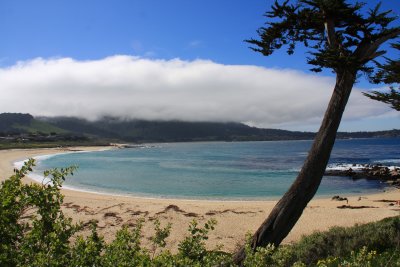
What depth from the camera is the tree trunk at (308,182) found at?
9.10m

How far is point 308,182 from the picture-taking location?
9.30 meters

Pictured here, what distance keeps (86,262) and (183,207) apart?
21423 mm

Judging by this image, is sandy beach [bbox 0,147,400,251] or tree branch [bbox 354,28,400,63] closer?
tree branch [bbox 354,28,400,63]

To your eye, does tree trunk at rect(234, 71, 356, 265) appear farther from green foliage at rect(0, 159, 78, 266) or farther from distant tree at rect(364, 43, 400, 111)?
green foliage at rect(0, 159, 78, 266)

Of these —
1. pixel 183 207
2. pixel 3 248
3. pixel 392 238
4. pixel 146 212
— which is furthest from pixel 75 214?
pixel 3 248

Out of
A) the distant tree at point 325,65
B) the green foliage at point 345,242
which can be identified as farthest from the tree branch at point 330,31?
the green foliage at point 345,242

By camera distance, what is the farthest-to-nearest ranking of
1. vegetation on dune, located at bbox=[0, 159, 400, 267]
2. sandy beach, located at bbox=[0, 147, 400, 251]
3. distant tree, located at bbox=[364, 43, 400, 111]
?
sandy beach, located at bbox=[0, 147, 400, 251] < distant tree, located at bbox=[364, 43, 400, 111] < vegetation on dune, located at bbox=[0, 159, 400, 267]

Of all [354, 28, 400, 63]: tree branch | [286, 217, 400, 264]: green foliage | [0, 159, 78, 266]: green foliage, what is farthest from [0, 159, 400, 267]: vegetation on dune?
[286, 217, 400, 264]: green foliage

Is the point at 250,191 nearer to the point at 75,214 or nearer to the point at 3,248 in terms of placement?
the point at 75,214

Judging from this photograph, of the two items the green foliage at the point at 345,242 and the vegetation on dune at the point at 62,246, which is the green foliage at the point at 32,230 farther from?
the green foliage at the point at 345,242

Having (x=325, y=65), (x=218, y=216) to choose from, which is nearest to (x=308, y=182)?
(x=325, y=65)

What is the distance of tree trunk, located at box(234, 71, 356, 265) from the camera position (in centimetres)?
910

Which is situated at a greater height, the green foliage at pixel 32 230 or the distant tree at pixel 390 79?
the distant tree at pixel 390 79

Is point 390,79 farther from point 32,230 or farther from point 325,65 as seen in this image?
point 32,230
